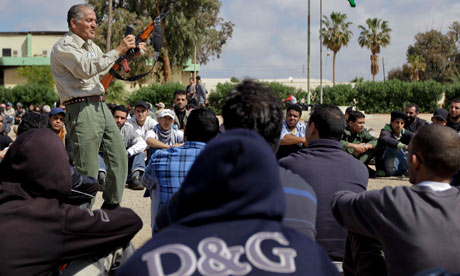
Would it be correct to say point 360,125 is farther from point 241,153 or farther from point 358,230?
point 241,153

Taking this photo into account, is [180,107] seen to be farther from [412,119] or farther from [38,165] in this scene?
[38,165]

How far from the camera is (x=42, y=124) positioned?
18.3ft

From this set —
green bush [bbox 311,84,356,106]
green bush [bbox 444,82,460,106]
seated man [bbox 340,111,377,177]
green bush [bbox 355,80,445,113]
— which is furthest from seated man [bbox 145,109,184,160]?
green bush [bbox 444,82,460,106]

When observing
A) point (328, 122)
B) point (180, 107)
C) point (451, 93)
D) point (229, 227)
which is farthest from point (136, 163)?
point (451, 93)

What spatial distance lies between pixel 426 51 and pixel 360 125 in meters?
55.7

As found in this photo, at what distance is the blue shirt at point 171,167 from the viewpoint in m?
3.27

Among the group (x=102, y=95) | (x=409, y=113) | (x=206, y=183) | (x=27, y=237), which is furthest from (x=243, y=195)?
(x=409, y=113)

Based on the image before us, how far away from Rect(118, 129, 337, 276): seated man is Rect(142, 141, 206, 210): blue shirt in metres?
1.94

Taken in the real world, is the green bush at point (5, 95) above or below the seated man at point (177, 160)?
above

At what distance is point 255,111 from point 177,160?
1321mm

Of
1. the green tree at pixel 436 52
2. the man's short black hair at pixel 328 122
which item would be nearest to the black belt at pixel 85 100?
the man's short black hair at pixel 328 122

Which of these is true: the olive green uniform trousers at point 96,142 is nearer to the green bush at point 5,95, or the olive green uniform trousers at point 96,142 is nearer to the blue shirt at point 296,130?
the blue shirt at point 296,130

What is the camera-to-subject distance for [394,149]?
9.12 meters

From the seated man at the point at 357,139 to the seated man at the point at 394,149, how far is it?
0.19m
